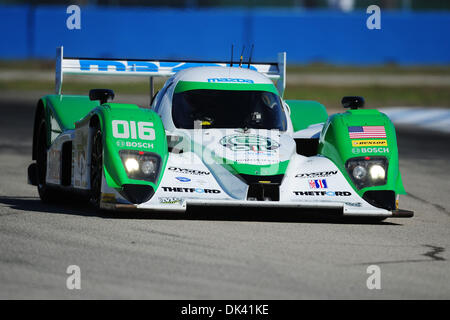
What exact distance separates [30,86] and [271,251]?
27.4 m

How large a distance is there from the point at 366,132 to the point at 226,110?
1421 mm

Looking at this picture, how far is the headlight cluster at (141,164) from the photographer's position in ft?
28.0

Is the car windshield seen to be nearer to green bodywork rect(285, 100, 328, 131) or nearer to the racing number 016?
the racing number 016

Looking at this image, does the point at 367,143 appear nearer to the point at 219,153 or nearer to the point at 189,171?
the point at 219,153

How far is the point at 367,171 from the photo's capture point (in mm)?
8969

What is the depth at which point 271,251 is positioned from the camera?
7.21m

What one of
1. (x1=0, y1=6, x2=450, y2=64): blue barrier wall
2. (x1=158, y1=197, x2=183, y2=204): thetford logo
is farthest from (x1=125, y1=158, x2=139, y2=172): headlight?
(x1=0, y1=6, x2=450, y2=64): blue barrier wall

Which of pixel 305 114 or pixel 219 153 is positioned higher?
pixel 305 114

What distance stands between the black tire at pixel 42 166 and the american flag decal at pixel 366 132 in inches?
129

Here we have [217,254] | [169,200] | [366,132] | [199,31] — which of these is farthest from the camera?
[199,31]

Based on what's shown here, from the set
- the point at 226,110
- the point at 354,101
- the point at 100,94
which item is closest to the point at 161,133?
the point at 226,110

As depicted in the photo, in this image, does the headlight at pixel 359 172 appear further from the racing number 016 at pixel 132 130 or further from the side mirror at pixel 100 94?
the side mirror at pixel 100 94
